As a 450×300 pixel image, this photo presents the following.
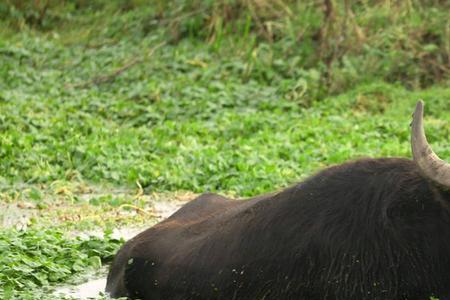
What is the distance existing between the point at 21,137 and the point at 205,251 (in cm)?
458

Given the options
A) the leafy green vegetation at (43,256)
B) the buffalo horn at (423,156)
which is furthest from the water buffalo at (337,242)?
the leafy green vegetation at (43,256)

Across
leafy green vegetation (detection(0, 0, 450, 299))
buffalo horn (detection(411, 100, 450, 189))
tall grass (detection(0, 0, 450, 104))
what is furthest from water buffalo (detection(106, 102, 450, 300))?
tall grass (detection(0, 0, 450, 104))

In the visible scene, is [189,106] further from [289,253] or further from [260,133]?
[289,253]

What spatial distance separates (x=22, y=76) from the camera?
507 inches

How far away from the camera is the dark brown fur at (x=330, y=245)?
486 cm

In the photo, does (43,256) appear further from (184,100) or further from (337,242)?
(184,100)

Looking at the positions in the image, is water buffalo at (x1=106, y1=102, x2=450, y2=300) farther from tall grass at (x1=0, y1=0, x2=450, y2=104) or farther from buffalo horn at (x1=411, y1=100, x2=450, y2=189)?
tall grass at (x1=0, y1=0, x2=450, y2=104)

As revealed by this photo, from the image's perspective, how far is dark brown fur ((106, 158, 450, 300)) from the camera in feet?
15.9

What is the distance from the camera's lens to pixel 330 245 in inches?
197

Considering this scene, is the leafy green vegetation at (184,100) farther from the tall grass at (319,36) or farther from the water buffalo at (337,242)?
the water buffalo at (337,242)

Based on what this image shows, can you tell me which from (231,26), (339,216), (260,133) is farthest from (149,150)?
(339,216)

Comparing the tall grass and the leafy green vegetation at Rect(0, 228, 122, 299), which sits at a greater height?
the leafy green vegetation at Rect(0, 228, 122, 299)

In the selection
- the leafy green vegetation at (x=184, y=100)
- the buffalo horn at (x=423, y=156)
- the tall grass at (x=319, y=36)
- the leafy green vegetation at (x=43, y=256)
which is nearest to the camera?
the buffalo horn at (x=423, y=156)

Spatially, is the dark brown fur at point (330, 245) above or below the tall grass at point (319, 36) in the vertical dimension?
above
